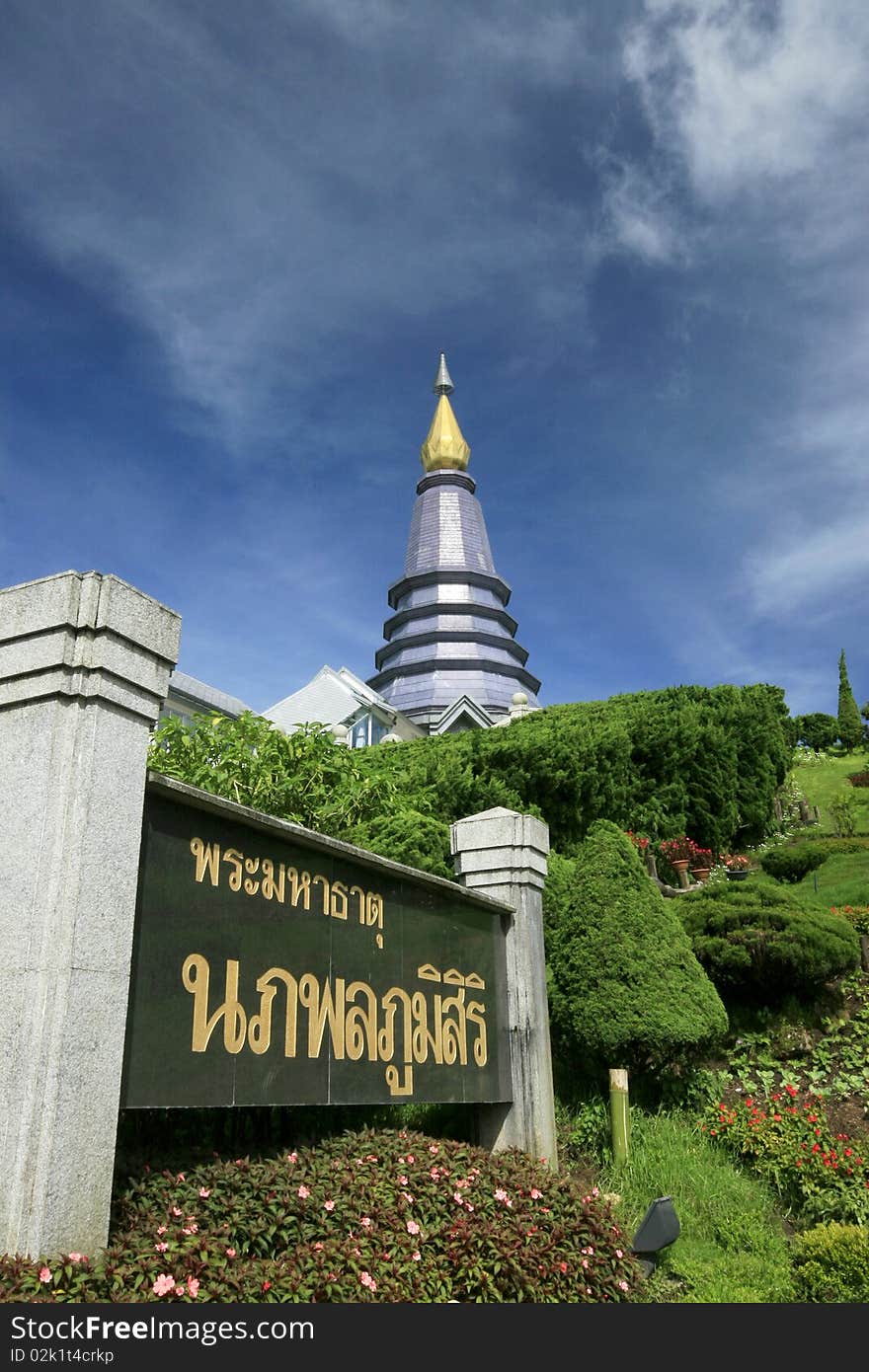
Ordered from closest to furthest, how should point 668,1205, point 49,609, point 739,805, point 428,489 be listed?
point 49,609
point 668,1205
point 739,805
point 428,489

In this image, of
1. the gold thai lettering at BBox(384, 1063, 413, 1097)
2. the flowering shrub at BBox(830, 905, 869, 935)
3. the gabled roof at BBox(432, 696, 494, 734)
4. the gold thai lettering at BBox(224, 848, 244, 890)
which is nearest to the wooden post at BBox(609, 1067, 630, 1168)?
the gold thai lettering at BBox(384, 1063, 413, 1097)

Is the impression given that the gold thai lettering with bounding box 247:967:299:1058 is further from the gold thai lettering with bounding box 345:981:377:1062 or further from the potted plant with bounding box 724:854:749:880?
the potted plant with bounding box 724:854:749:880

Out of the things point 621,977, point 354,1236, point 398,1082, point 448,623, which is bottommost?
point 354,1236

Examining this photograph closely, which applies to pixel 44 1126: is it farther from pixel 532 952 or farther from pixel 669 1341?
pixel 532 952

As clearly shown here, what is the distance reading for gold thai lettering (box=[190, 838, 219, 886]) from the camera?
486 cm

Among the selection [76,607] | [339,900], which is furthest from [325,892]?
[76,607]

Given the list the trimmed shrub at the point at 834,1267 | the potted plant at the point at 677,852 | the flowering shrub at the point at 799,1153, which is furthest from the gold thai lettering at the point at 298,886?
the potted plant at the point at 677,852

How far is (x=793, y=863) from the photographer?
A: 20.8 meters

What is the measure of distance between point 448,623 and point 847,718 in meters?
23.0

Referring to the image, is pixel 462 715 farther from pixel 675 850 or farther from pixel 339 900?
pixel 339 900

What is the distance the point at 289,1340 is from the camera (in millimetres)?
3812

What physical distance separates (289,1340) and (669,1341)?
177 centimetres

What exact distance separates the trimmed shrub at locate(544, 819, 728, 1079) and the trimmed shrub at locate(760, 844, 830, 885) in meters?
12.7

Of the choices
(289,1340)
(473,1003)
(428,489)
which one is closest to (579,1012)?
(473,1003)
